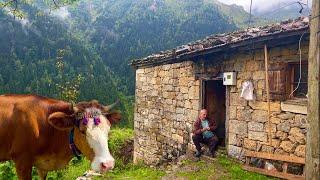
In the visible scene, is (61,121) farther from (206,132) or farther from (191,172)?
(206,132)

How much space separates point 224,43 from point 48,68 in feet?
133

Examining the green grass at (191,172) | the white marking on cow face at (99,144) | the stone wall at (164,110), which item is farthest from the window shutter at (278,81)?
the white marking on cow face at (99,144)

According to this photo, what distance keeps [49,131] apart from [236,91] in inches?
225

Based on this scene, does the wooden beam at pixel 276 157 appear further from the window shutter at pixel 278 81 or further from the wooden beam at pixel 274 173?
the window shutter at pixel 278 81

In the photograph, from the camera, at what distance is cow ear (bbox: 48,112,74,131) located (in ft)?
12.5

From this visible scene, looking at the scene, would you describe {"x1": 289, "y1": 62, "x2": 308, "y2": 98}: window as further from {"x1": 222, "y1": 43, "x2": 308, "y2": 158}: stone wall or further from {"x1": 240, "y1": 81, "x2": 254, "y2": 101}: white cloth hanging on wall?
{"x1": 240, "y1": 81, "x2": 254, "y2": 101}: white cloth hanging on wall

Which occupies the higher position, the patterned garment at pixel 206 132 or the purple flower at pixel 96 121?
the purple flower at pixel 96 121

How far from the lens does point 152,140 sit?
12984 millimetres

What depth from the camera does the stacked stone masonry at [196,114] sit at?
25.8 feet

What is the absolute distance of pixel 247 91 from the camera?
8.63 metres

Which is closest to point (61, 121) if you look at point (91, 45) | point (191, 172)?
point (191, 172)

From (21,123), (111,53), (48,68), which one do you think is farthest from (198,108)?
(111,53)

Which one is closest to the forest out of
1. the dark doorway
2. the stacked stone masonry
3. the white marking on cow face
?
the stacked stone masonry

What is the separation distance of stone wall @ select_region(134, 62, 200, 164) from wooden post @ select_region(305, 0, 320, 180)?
584 centimetres
